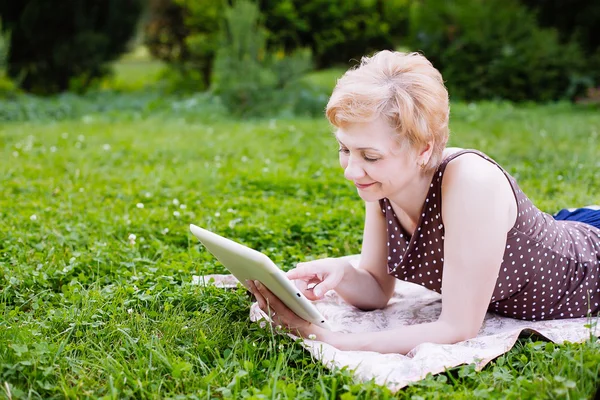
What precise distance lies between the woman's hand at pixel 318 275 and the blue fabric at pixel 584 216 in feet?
3.85

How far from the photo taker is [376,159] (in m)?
2.35

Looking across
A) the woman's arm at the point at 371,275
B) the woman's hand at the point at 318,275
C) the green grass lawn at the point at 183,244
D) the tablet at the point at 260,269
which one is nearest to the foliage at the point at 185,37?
the green grass lawn at the point at 183,244

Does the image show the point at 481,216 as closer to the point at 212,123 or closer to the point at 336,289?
the point at 336,289

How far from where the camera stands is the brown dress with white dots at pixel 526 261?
2.55 m

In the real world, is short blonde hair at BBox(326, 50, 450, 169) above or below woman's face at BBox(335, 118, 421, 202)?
above

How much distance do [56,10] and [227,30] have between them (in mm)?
3366

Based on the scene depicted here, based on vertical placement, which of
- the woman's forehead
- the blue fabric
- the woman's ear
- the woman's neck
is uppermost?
the woman's forehead

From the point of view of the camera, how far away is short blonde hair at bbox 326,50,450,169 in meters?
2.29

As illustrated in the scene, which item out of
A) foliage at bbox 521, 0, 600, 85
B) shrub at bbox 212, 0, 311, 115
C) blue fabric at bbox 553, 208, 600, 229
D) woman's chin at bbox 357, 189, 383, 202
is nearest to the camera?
woman's chin at bbox 357, 189, 383, 202

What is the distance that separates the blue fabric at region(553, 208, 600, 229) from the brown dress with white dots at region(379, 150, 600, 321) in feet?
0.73

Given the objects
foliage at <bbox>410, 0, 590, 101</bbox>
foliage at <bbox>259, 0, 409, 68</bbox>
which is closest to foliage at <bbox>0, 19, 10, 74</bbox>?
foliage at <bbox>259, 0, 409, 68</bbox>

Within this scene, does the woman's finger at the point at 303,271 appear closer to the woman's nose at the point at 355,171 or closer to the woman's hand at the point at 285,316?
the woman's hand at the point at 285,316

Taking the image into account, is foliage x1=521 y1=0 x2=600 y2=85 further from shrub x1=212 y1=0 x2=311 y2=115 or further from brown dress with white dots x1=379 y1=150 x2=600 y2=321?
brown dress with white dots x1=379 y1=150 x2=600 y2=321

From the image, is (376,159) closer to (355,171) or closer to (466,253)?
(355,171)
